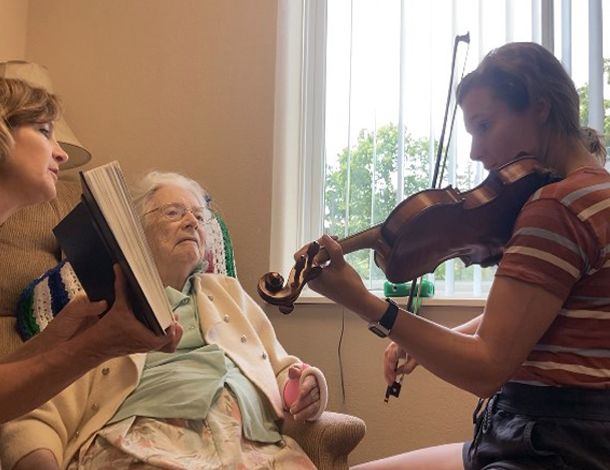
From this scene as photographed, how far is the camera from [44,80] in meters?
2.09

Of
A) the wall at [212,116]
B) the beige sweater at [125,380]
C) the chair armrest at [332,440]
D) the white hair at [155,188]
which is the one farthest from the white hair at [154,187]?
the chair armrest at [332,440]

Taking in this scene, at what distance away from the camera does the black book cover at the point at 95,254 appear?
84 cm

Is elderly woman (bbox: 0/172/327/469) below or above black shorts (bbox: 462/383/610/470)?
below

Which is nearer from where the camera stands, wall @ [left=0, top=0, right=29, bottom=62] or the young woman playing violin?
the young woman playing violin

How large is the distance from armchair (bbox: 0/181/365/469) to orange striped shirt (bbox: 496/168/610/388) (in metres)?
0.62

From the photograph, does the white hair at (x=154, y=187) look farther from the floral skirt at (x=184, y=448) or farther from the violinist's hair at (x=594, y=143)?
the violinist's hair at (x=594, y=143)

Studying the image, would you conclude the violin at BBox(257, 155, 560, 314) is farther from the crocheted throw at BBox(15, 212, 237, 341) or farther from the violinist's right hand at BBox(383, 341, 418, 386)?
the crocheted throw at BBox(15, 212, 237, 341)

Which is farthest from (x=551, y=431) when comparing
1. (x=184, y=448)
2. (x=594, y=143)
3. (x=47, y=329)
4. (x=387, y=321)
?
(x=47, y=329)

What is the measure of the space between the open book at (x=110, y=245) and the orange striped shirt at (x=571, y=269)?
1.69ft

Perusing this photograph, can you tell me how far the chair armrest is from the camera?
4.84ft

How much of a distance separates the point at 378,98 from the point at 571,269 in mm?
1493

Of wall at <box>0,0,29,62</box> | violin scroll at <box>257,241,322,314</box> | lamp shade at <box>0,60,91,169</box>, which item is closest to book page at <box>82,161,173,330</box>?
violin scroll at <box>257,241,322,314</box>

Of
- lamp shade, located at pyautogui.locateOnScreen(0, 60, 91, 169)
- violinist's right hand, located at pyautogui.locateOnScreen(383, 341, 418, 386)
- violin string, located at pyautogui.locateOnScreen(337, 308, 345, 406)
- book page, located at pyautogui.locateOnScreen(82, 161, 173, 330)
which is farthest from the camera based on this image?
violin string, located at pyautogui.locateOnScreen(337, 308, 345, 406)

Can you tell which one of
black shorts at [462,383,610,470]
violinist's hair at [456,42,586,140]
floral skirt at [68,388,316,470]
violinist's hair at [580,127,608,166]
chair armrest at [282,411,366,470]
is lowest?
chair armrest at [282,411,366,470]
